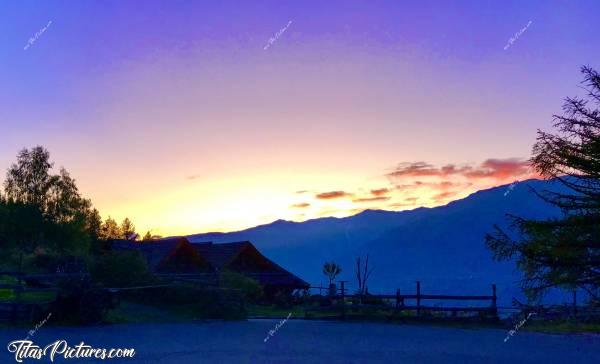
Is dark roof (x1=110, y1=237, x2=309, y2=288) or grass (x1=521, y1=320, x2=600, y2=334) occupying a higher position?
dark roof (x1=110, y1=237, x2=309, y2=288)

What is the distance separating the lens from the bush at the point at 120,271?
40125 millimetres

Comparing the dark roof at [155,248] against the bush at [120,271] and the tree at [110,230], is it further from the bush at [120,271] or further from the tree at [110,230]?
the tree at [110,230]

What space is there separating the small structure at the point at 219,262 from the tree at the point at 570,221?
39.9m

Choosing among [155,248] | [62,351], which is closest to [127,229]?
[155,248]

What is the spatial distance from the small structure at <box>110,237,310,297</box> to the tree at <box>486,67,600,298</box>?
131 ft

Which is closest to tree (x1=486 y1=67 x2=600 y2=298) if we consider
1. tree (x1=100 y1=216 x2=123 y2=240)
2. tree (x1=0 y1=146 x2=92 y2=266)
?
tree (x1=0 y1=146 x2=92 y2=266)

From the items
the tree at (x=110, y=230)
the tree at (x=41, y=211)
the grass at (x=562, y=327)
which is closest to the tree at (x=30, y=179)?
the tree at (x=41, y=211)

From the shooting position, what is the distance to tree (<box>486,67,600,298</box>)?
1548 centimetres

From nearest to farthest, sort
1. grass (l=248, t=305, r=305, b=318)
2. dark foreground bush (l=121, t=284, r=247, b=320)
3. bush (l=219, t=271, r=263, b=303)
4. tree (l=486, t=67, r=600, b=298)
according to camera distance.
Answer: tree (l=486, t=67, r=600, b=298) → dark foreground bush (l=121, t=284, r=247, b=320) → grass (l=248, t=305, r=305, b=318) → bush (l=219, t=271, r=263, b=303)

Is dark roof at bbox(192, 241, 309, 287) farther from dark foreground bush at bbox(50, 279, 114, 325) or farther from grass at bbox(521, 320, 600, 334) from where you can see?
dark foreground bush at bbox(50, 279, 114, 325)

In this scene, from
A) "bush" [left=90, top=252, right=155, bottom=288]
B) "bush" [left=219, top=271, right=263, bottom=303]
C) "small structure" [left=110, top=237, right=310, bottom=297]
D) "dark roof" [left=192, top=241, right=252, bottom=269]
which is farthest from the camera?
"dark roof" [left=192, top=241, right=252, bottom=269]

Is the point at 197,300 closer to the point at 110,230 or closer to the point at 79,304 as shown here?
the point at 79,304

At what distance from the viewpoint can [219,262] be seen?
59.1 m

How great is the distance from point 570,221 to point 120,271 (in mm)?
28973
